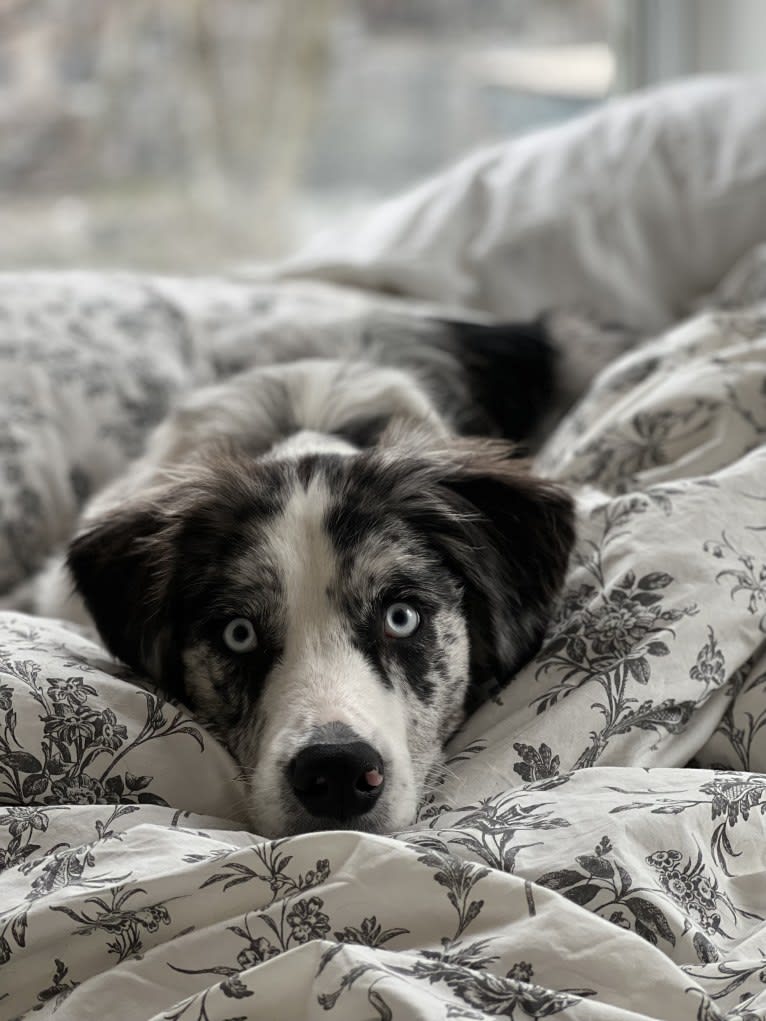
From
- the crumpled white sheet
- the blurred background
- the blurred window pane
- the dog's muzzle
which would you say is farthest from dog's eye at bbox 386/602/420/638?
the blurred background

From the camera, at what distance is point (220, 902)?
1161mm

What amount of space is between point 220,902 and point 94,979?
129mm

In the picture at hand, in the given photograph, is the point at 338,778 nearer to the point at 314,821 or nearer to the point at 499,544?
the point at 314,821

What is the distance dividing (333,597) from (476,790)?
1.02 ft

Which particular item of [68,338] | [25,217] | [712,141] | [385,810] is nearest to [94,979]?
[385,810]

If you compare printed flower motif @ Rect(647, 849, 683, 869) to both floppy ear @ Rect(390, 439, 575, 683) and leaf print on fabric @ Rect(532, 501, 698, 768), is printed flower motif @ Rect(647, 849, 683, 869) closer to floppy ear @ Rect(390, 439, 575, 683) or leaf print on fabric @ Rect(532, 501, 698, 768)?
leaf print on fabric @ Rect(532, 501, 698, 768)

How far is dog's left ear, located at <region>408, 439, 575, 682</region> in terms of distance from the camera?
167 centimetres

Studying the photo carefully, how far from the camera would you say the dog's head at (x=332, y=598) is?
1491mm

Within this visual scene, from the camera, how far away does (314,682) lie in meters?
1.52

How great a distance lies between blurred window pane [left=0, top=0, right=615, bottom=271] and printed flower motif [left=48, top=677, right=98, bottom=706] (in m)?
2.65

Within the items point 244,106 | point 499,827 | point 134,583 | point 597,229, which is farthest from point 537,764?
point 244,106

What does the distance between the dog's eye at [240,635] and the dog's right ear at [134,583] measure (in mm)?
108

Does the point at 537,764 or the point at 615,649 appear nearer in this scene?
the point at 537,764

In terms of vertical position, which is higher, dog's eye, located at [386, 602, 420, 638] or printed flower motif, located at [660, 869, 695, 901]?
dog's eye, located at [386, 602, 420, 638]
